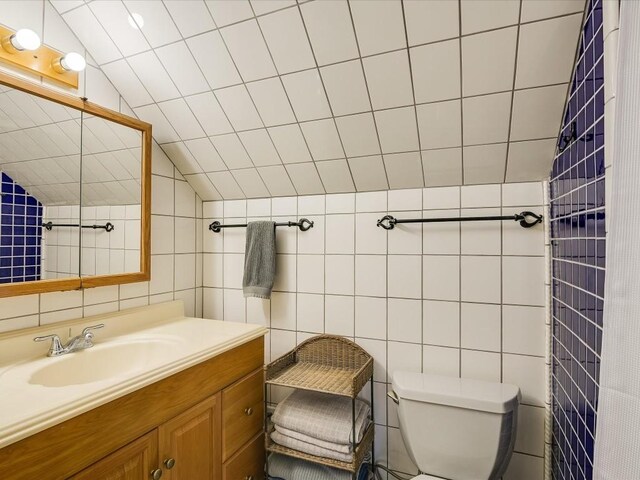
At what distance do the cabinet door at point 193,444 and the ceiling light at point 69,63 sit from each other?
4.35 feet

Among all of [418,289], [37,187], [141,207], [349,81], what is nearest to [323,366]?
[418,289]

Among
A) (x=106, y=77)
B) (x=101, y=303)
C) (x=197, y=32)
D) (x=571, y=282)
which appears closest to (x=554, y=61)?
(x=571, y=282)

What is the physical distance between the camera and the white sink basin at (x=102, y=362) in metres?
1.16

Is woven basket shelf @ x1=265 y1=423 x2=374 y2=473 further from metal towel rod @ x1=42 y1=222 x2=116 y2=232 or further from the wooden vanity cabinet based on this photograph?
metal towel rod @ x1=42 y1=222 x2=116 y2=232

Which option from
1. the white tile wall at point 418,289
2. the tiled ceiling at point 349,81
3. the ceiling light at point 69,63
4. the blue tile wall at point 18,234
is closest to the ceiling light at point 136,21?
the tiled ceiling at point 349,81

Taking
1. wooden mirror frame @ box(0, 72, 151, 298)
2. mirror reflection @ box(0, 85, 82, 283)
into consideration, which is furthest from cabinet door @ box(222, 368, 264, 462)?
mirror reflection @ box(0, 85, 82, 283)

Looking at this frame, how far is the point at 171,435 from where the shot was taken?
114 centimetres

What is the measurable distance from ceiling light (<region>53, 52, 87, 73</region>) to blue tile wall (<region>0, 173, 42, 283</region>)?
47 centimetres

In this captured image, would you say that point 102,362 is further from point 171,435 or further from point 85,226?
point 85,226

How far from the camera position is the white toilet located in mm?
1215

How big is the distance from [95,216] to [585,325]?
5.75ft

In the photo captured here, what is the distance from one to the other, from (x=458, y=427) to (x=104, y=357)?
133cm

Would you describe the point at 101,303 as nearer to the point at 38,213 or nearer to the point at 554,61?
the point at 38,213

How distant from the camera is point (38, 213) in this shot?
4.23ft
